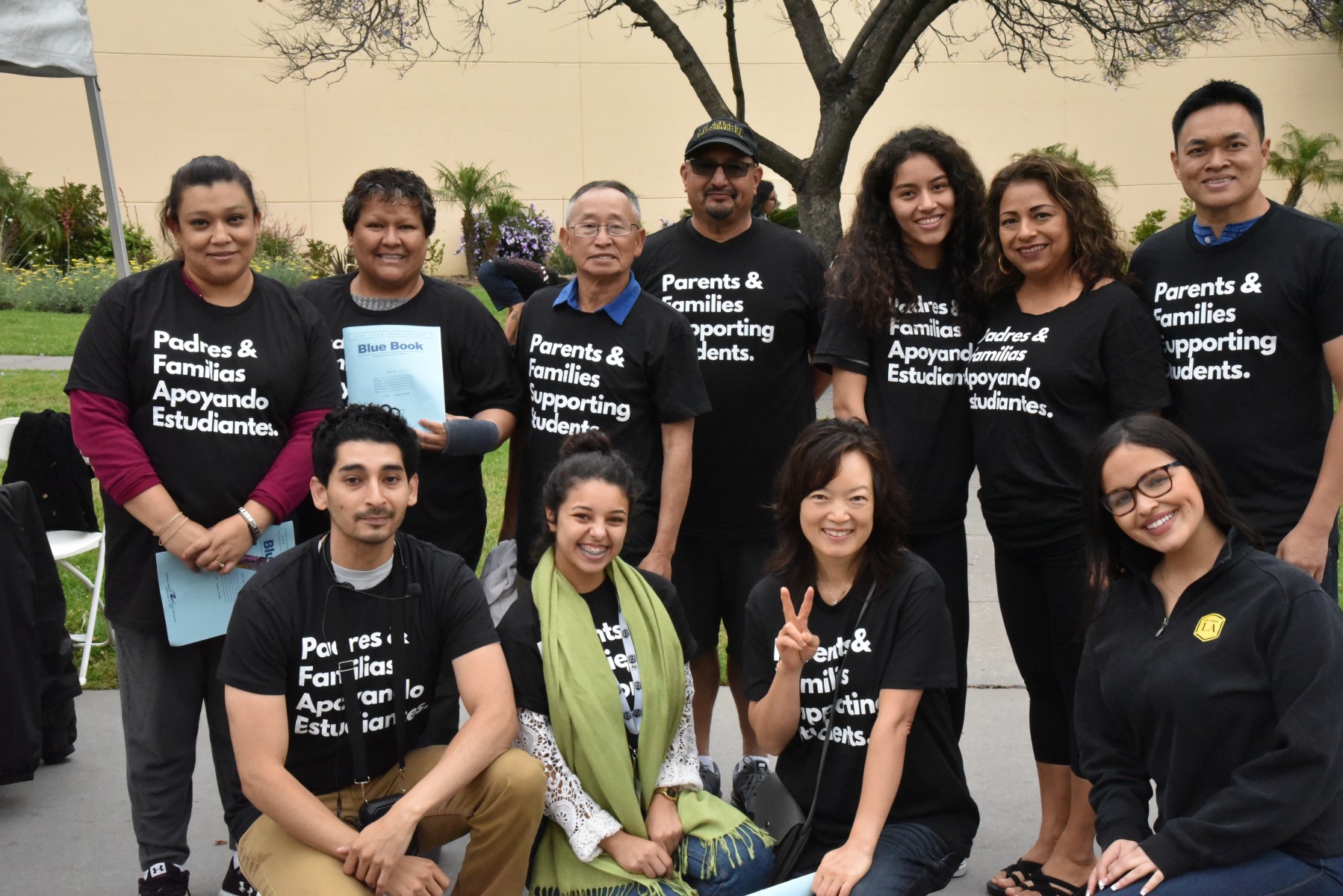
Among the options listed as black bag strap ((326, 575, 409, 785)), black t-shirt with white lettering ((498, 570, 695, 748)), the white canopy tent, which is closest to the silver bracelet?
black bag strap ((326, 575, 409, 785))

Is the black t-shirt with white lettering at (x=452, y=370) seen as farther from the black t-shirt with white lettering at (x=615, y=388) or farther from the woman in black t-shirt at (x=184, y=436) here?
the woman in black t-shirt at (x=184, y=436)

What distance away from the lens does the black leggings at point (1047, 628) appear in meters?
3.54

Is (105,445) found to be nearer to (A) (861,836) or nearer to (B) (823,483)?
(B) (823,483)

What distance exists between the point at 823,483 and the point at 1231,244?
53.3 inches

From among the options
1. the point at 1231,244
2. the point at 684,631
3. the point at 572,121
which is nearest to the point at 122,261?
the point at 684,631

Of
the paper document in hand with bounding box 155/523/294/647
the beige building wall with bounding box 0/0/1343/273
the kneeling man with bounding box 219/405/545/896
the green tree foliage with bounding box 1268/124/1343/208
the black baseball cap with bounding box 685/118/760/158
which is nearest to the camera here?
the kneeling man with bounding box 219/405/545/896

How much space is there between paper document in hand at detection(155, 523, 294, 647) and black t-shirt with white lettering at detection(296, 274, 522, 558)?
568 mm

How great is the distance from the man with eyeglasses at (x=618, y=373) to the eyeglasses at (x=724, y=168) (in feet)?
0.96

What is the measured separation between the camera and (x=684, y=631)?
359 cm

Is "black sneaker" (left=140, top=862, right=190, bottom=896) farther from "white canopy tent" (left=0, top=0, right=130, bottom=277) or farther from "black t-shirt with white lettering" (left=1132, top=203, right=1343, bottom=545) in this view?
"black t-shirt with white lettering" (left=1132, top=203, right=1343, bottom=545)

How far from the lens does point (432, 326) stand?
3.91m

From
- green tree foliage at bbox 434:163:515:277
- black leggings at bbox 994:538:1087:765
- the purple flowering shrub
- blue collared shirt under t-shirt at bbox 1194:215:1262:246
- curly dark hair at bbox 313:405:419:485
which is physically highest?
green tree foliage at bbox 434:163:515:277

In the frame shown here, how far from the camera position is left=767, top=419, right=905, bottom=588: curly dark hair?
3.34 metres

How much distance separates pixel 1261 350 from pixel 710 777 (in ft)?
7.23
